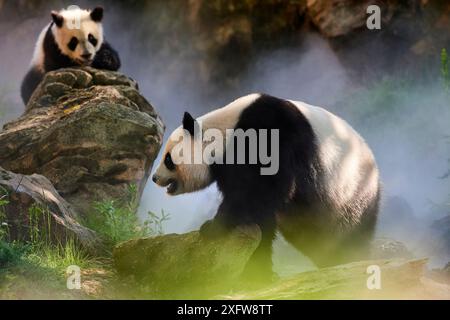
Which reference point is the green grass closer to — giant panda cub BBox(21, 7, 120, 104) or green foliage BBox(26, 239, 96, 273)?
green foliage BBox(26, 239, 96, 273)

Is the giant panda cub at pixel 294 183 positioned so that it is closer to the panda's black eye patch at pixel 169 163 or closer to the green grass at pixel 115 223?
the panda's black eye patch at pixel 169 163

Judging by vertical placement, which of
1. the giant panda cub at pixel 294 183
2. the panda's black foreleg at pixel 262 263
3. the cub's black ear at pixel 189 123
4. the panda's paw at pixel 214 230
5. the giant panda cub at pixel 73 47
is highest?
the giant panda cub at pixel 73 47

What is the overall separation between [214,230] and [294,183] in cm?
75

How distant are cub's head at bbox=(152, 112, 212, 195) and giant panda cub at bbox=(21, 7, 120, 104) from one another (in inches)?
134

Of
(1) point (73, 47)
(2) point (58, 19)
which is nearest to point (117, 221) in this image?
(1) point (73, 47)

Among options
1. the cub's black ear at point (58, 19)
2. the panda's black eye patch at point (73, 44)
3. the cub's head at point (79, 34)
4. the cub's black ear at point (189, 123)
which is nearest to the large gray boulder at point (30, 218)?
the cub's black ear at point (189, 123)

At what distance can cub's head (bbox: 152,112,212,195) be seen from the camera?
19.8ft

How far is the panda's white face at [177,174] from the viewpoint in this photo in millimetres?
6070

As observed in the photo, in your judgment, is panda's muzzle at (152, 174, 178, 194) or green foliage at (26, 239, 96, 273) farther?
panda's muzzle at (152, 174, 178, 194)

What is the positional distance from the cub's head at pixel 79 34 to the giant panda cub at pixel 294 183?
343 centimetres

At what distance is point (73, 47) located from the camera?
916 cm

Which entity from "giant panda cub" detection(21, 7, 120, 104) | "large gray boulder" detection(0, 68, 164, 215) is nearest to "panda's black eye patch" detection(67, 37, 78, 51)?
"giant panda cub" detection(21, 7, 120, 104)

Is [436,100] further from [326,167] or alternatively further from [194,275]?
[194,275]

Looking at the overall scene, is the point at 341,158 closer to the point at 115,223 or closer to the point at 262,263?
the point at 262,263
